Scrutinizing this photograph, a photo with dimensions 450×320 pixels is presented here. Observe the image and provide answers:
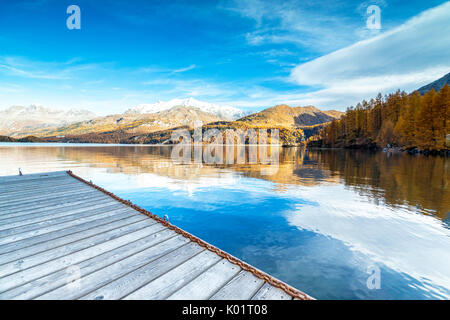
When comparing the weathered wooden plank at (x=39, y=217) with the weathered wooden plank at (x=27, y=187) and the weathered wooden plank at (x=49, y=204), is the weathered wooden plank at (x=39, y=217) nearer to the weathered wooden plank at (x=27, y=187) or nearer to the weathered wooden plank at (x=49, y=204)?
the weathered wooden plank at (x=49, y=204)

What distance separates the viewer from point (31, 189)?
541 inches

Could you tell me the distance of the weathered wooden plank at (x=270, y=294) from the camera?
13.7 feet

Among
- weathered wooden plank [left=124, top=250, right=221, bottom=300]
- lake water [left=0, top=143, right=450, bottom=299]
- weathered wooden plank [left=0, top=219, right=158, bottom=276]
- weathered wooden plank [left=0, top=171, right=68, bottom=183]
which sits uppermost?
weathered wooden plank [left=0, top=171, right=68, bottom=183]

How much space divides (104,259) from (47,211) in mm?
6335

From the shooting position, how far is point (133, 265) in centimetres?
530

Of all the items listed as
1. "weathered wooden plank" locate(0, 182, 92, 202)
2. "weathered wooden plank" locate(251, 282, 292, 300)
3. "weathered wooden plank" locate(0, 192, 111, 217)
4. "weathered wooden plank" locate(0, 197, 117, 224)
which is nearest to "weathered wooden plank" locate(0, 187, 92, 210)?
"weathered wooden plank" locate(0, 182, 92, 202)

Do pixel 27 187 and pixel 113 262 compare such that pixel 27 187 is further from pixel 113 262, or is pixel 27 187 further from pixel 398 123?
pixel 398 123

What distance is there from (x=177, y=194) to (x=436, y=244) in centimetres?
1737

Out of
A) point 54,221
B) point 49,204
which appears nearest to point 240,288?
point 54,221

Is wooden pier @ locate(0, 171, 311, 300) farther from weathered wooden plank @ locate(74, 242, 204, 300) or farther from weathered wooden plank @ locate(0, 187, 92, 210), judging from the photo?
weathered wooden plank @ locate(0, 187, 92, 210)

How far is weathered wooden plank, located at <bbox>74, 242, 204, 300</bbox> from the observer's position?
14.0ft

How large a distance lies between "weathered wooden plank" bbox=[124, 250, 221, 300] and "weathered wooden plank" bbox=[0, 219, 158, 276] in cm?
264

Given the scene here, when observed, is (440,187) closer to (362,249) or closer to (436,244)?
(436,244)
